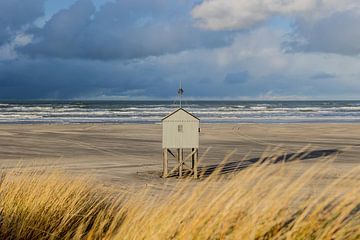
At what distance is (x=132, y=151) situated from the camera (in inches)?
1008

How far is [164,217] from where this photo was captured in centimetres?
471

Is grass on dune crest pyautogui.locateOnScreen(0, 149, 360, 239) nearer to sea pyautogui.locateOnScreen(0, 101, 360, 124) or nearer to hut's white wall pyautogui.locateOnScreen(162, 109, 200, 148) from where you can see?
hut's white wall pyautogui.locateOnScreen(162, 109, 200, 148)

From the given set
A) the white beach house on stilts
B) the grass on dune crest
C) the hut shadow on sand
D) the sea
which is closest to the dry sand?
the hut shadow on sand

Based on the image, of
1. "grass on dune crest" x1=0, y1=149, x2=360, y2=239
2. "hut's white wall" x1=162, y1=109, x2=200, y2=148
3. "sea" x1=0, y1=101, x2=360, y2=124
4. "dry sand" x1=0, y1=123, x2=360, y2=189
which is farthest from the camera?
"sea" x1=0, y1=101, x2=360, y2=124

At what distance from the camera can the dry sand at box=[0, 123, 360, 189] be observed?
18.7 m

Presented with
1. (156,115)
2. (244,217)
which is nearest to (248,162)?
(244,217)

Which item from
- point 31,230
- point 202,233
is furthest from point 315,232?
point 31,230

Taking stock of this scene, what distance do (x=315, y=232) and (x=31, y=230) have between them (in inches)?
133

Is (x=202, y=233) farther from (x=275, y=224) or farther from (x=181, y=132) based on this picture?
(x=181, y=132)

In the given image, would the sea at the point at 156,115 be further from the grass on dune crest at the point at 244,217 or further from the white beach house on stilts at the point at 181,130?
the grass on dune crest at the point at 244,217

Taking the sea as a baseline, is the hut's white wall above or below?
above

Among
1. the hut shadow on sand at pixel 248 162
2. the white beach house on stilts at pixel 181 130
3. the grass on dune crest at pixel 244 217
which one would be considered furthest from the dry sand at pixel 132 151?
the grass on dune crest at pixel 244 217

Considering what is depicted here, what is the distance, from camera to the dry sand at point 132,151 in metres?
18.7

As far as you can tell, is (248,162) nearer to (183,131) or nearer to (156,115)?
(183,131)
